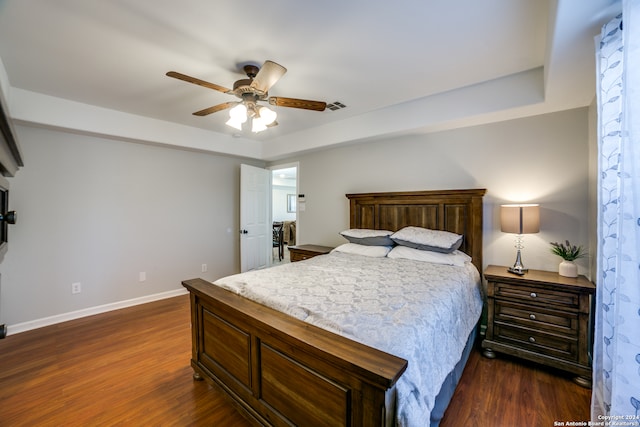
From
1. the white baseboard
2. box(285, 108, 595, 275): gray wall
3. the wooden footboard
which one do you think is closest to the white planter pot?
box(285, 108, 595, 275): gray wall

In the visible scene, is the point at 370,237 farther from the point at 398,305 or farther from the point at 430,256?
the point at 398,305

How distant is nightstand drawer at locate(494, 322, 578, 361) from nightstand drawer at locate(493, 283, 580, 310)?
0.24 m

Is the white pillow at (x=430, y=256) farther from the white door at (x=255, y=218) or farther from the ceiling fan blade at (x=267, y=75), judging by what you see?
the white door at (x=255, y=218)

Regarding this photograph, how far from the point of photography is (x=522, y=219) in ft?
7.71

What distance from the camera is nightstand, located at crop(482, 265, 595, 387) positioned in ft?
6.61

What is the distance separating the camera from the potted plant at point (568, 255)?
226cm

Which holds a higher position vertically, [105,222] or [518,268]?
[105,222]

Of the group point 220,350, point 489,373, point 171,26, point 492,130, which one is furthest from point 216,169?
point 489,373

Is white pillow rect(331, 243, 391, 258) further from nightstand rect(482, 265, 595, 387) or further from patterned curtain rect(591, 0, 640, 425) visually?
patterned curtain rect(591, 0, 640, 425)

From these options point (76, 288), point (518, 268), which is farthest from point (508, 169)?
point (76, 288)

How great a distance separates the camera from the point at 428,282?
2.01 meters

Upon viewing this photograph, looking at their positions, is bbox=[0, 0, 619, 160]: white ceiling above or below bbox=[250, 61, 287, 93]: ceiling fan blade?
above

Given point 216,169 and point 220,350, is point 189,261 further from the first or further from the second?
point 220,350

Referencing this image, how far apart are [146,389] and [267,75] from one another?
2452mm
